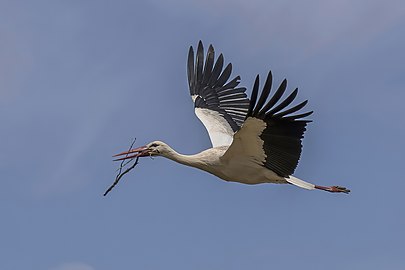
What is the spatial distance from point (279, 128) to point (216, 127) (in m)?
4.03

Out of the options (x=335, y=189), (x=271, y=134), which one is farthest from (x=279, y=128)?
(x=335, y=189)

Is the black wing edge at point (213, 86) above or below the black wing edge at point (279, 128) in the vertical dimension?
above

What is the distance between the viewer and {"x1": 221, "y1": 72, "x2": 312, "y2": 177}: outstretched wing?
15621 millimetres

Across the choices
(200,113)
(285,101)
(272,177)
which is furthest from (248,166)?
(200,113)

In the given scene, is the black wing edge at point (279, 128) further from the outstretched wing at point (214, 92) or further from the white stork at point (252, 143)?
the outstretched wing at point (214, 92)

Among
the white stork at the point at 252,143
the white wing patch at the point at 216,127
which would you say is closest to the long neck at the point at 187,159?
the white stork at the point at 252,143

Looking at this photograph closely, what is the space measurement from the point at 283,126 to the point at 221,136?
3.63 m

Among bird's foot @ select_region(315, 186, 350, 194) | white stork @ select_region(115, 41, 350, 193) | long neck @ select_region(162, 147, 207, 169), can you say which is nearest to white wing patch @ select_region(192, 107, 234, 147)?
white stork @ select_region(115, 41, 350, 193)

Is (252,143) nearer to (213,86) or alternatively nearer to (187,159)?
(187,159)

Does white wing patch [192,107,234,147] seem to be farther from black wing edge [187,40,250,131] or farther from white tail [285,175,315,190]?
white tail [285,175,315,190]

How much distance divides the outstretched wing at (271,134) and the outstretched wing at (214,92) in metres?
3.27

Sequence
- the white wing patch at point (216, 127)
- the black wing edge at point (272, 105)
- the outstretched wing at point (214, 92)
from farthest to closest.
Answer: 1. the outstretched wing at point (214, 92)
2. the white wing patch at point (216, 127)
3. the black wing edge at point (272, 105)

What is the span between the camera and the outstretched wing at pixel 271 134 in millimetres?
15621

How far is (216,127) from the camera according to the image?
794 inches
